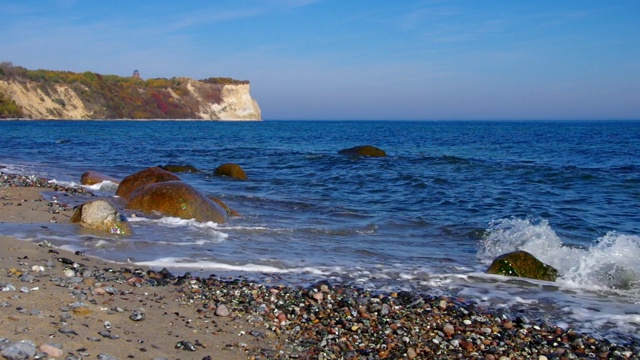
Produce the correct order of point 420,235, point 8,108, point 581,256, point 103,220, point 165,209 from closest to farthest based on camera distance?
point 581,256, point 103,220, point 420,235, point 165,209, point 8,108

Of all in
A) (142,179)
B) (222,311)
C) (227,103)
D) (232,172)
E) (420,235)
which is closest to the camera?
(222,311)

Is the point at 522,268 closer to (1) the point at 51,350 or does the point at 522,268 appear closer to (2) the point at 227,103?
(1) the point at 51,350

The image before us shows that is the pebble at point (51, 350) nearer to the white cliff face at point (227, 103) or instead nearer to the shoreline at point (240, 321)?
the shoreline at point (240, 321)

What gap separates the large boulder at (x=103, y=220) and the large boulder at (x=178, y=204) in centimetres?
172

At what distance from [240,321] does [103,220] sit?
459 centimetres

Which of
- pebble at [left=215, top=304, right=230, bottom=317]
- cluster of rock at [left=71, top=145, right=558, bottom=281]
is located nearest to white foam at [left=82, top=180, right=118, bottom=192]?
cluster of rock at [left=71, top=145, right=558, bottom=281]

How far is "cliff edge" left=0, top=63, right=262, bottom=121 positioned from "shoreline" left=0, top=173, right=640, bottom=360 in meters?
85.0

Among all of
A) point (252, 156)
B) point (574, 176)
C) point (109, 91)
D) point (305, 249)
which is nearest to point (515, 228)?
point (305, 249)

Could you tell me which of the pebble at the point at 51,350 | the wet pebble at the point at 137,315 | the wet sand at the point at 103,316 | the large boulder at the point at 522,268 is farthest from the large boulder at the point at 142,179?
the pebble at the point at 51,350

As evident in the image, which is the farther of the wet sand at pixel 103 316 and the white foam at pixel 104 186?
the white foam at pixel 104 186

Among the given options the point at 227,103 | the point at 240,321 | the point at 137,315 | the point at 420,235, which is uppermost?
the point at 227,103

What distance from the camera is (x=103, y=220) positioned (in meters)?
8.95

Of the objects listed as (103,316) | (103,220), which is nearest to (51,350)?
(103,316)

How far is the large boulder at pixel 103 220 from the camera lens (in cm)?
889
